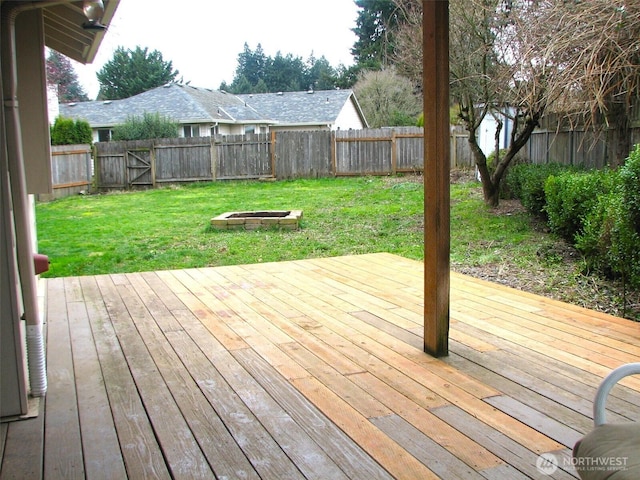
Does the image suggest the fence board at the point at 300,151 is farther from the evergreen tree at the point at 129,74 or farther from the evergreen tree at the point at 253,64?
the evergreen tree at the point at 253,64

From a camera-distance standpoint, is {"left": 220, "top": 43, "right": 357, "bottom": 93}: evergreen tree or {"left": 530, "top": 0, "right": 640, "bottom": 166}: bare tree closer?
{"left": 530, "top": 0, "right": 640, "bottom": 166}: bare tree

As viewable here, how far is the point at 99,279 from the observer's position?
579cm

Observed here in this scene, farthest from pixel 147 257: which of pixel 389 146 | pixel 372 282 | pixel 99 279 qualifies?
pixel 389 146

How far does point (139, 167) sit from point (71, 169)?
1756 mm

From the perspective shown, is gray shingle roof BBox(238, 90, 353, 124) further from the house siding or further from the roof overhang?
the roof overhang

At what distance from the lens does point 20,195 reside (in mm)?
2787

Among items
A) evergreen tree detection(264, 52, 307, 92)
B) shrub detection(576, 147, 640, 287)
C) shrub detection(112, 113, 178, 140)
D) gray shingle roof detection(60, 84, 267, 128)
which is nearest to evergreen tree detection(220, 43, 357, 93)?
evergreen tree detection(264, 52, 307, 92)

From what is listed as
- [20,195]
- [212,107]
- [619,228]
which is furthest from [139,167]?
[20,195]

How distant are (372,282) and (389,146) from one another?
10.8 meters

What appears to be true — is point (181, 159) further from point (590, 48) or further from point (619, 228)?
point (619, 228)

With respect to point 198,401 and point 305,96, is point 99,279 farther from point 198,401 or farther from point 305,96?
point 305,96

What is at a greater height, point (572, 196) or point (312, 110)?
point (312, 110)

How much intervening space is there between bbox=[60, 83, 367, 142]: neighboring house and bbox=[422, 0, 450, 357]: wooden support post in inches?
760

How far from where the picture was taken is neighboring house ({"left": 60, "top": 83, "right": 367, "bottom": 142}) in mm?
22344
